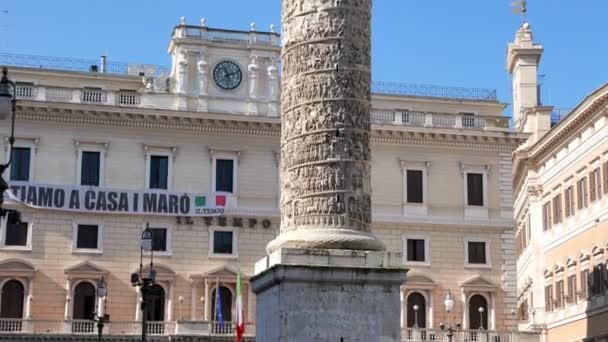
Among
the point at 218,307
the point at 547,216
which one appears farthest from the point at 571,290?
the point at 218,307

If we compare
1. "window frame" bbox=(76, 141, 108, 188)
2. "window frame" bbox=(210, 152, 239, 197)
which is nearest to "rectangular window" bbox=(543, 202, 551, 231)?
"window frame" bbox=(210, 152, 239, 197)

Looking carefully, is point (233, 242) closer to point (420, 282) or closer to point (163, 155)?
point (163, 155)

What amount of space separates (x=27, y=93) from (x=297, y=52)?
19770 millimetres

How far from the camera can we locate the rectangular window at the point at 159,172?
121 feet

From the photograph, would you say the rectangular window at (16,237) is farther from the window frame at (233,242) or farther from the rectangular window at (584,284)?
the rectangular window at (584,284)

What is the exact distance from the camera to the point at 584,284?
36500 millimetres

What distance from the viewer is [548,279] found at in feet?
136

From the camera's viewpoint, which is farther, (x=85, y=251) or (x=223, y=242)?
(x=223, y=242)

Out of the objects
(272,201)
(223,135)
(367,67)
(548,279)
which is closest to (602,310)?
(548,279)

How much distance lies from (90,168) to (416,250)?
11457mm

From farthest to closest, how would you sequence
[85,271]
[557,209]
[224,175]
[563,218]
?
[557,209]
[563,218]
[224,175]
[85,271]

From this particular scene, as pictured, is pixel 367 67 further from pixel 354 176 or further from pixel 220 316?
pixel 220 316

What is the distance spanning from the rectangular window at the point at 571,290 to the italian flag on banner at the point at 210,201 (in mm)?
12291

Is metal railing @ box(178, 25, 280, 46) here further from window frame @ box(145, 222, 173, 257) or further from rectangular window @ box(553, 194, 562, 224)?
rectangular window @ box(553, 194, 562, 224)
